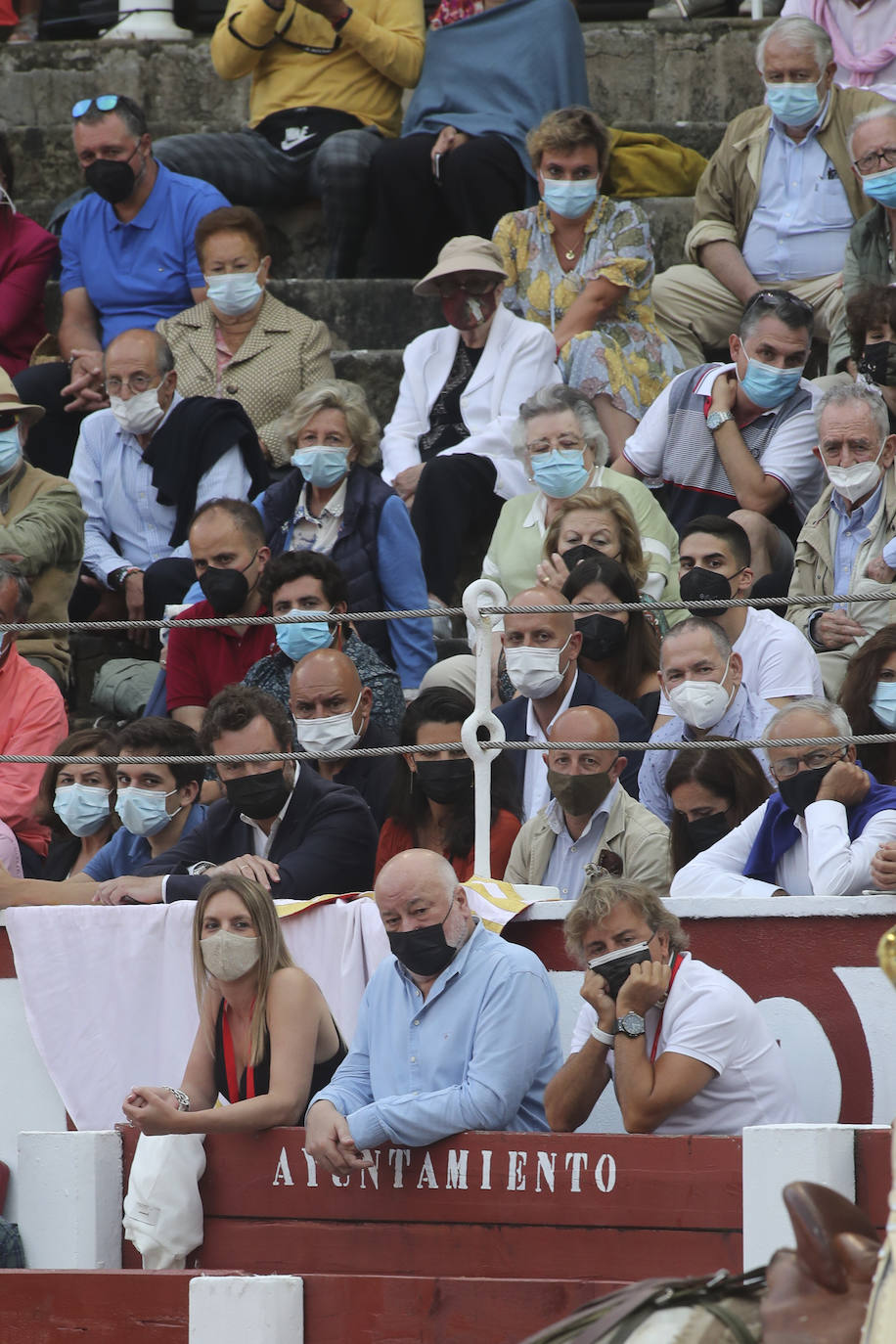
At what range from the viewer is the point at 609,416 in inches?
348

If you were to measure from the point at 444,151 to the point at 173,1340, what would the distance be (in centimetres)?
695

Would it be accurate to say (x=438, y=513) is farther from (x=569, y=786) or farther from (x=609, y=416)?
(x=569, y=786)

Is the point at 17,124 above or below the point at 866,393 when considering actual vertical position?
above

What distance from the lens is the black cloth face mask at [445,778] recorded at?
256 inches

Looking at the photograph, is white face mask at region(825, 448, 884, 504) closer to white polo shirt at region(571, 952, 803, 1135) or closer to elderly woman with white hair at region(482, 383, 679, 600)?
elderly woman with white hair at region(482, 383, 679, 600)

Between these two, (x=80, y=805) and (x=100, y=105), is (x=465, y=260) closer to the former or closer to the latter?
(x=100, y=105)

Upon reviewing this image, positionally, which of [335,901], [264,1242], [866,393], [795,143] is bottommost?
[264,1242]


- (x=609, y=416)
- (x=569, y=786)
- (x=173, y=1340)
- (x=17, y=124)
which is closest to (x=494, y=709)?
(x=569, y=786)

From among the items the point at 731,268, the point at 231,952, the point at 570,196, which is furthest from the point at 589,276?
the point at 231,952

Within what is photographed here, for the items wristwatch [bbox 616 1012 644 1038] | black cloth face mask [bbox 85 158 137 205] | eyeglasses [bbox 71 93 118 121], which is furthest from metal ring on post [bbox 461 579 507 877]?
eyeglasses [bbox 71 93 118 121]

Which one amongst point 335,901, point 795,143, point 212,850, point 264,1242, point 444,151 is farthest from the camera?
point 444,151

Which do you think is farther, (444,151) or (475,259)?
(444,151)

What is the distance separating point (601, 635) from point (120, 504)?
8.92 ft

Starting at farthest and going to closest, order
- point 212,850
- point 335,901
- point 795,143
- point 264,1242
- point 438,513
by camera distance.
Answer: point 795,143
point 438,513
point 212,850
point 335,901
point 264,1242
